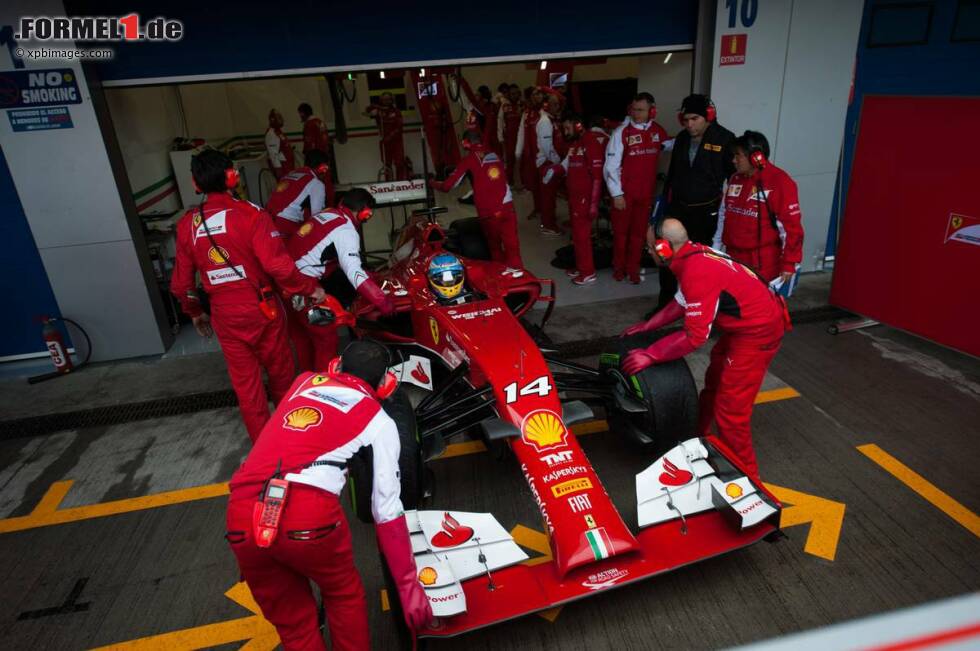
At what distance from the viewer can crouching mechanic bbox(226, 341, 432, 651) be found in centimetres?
222

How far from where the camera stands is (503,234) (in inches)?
281

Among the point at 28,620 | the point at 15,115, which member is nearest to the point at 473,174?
the point at 15,115

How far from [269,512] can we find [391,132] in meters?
11.3

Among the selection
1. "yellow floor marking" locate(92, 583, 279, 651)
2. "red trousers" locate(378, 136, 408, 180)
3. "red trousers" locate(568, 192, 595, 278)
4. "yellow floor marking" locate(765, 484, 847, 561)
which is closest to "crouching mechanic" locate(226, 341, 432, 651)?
"yellow floor marking" locate(92, 583, 279, 651)

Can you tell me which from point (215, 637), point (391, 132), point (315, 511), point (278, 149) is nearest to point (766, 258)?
point (315, 511)

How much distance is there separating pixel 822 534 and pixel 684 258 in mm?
1717

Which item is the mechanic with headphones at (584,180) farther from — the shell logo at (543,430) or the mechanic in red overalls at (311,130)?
the mechanic in red overalls at (311,130)

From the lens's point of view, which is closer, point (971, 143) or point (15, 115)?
point (971, 143)

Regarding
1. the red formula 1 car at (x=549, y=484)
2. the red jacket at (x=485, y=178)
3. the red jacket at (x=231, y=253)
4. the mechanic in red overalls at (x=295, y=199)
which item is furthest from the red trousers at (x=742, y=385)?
the mechanic in red overalls at (x=295, y=199)

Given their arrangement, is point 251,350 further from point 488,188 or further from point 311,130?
point 311,130

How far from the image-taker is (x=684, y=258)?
3.56m

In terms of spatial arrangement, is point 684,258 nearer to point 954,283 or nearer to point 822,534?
point 822,534

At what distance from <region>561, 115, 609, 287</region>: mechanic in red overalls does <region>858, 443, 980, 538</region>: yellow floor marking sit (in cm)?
383

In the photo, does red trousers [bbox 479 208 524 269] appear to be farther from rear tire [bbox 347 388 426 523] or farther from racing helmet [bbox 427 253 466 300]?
rear tire [bbox 347 388 426 523]
